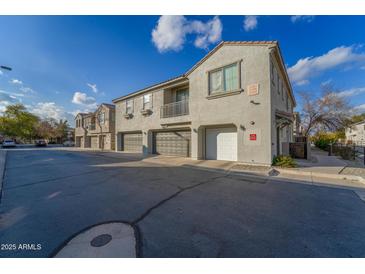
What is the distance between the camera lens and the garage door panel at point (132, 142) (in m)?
17.3

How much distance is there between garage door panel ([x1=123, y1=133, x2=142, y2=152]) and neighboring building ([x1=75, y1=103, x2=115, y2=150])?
3.92m

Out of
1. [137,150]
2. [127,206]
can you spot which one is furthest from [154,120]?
[127,206]

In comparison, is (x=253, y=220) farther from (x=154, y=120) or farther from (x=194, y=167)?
(x=154, y=120)

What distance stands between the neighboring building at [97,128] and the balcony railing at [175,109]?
11.8 metres

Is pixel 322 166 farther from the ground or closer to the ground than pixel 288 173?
farther from the ground

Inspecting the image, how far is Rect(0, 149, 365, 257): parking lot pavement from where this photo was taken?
245 cm

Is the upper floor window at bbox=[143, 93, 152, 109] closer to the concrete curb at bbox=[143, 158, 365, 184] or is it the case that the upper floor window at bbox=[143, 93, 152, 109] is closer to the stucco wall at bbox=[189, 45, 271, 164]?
the stucco wall at bbox=[189, 45, 271, 164]

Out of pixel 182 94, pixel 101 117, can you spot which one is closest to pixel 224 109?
pixel 182 94

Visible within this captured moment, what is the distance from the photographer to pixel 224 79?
33.7ft

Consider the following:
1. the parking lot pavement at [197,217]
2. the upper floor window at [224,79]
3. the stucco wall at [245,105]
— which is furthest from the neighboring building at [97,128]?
the parking lot pavement at [197,217]

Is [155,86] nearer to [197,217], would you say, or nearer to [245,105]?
[245,105]

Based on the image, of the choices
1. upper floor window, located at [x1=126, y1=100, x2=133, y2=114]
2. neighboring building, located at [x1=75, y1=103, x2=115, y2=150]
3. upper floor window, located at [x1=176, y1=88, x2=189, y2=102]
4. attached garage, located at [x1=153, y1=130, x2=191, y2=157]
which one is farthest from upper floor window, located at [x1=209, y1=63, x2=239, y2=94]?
neighboring building, located at [x1=75, y1=103, x2=115, y2=150]

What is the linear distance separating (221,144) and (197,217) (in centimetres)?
811

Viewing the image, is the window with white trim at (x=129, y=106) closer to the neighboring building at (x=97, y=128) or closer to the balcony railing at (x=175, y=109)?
the balcony railing at (x=175, y=109)
